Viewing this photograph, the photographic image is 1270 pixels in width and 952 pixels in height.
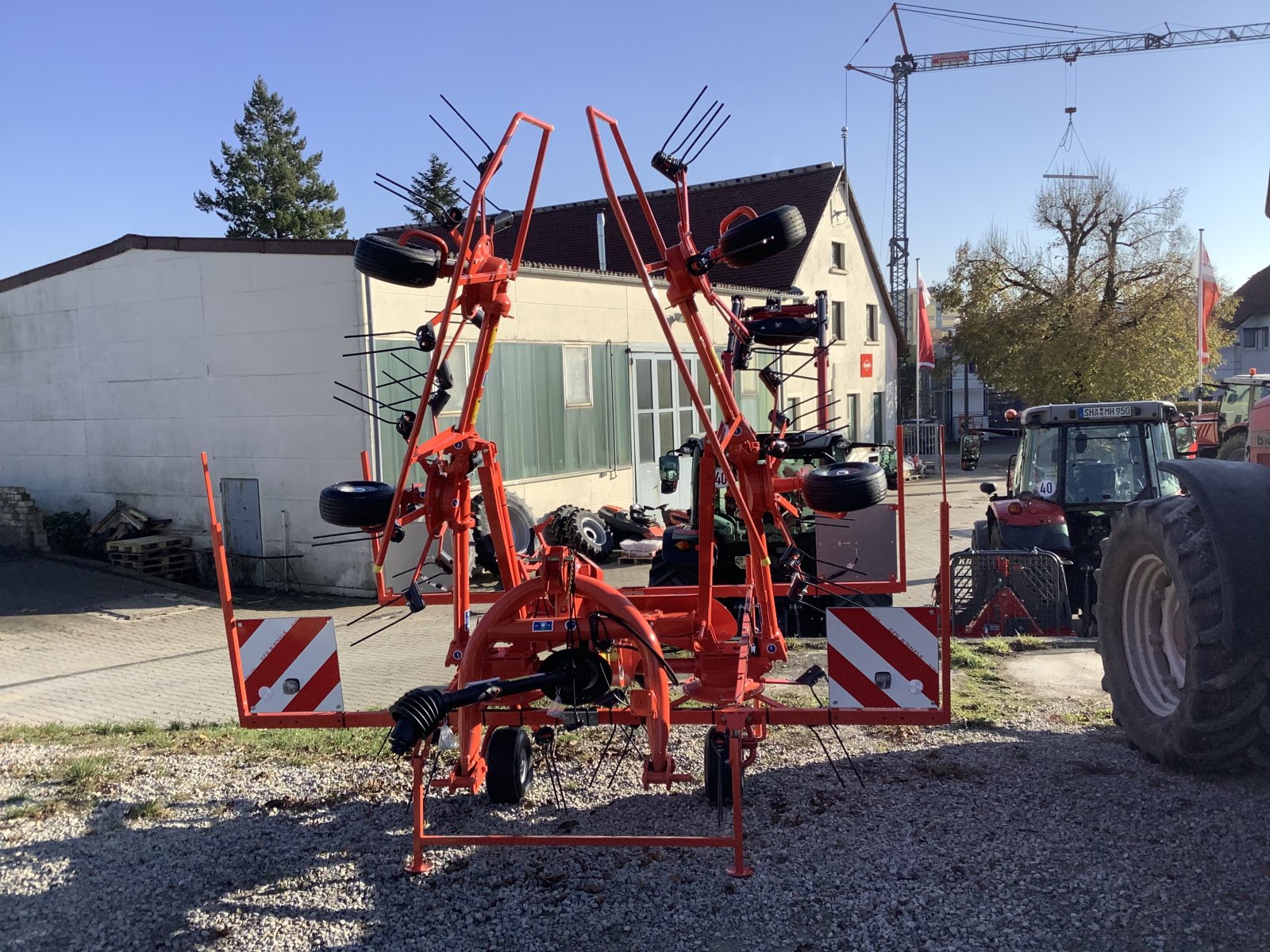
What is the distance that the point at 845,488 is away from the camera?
174 inches

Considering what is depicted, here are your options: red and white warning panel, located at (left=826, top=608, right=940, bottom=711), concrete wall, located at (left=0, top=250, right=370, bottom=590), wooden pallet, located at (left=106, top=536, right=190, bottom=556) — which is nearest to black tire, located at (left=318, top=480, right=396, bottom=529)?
red and white warning panel, located at (left=826, top=608, right=940, bottom=711)

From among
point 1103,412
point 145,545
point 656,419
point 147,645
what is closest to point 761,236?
point 1103,412

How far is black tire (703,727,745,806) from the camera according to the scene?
13.8ft

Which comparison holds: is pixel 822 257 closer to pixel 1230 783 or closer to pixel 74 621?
pixel 74 621

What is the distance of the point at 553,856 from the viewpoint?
169 inches

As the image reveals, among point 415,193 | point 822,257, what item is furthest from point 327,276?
point 822,257

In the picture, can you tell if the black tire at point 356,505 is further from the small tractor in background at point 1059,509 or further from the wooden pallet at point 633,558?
the wooden pallet at point 633,558

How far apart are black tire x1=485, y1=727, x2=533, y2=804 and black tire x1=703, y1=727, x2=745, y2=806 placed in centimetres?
79

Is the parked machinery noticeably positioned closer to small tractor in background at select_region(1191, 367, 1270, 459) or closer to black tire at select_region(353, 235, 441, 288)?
black tire at select_region(353, 235, 441, 288)

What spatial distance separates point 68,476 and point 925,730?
13.4 meters

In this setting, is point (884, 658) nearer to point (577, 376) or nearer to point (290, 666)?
point (290, 666)

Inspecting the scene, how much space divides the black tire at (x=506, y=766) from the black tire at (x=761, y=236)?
7.06 ft

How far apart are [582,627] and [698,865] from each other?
1.03 meters

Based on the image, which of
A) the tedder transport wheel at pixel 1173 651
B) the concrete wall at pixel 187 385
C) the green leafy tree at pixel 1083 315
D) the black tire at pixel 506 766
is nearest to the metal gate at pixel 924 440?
the green leafy tree at pixel 1083 315
